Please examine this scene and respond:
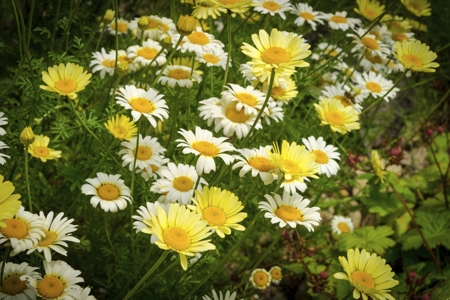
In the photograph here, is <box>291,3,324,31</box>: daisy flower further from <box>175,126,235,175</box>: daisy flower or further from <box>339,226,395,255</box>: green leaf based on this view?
<box>175,126,235,175</box>: daisy flower

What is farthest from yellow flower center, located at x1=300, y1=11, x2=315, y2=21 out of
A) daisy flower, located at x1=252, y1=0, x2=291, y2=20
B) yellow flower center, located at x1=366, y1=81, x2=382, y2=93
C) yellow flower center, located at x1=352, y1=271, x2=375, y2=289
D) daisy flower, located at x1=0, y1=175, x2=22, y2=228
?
daisy flower, located at x1=0, y1=175, x2=22, y2=228

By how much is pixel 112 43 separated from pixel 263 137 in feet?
4.14

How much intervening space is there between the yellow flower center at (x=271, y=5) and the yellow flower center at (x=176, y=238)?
136 centimetres

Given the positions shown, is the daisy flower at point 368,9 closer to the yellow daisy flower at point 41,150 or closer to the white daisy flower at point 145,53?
the white daisy flower at point 145,53

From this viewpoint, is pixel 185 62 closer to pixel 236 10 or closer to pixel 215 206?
pixel 236 10

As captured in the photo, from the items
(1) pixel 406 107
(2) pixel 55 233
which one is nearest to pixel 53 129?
(2) pixel 55 233

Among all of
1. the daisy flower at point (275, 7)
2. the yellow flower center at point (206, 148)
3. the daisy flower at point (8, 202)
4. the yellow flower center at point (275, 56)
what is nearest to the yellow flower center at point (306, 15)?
the daisy flower at point (275, 7)

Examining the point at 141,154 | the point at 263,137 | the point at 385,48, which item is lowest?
the point at 263,137

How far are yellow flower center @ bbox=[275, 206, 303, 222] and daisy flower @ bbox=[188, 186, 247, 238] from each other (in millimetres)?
151

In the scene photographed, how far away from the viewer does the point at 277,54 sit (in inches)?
70.4

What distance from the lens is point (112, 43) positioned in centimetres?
337

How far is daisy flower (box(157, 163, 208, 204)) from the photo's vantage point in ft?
5.86

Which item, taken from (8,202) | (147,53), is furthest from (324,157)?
(8,202)

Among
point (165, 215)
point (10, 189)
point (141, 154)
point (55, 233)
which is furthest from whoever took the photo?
point (141, 154)
